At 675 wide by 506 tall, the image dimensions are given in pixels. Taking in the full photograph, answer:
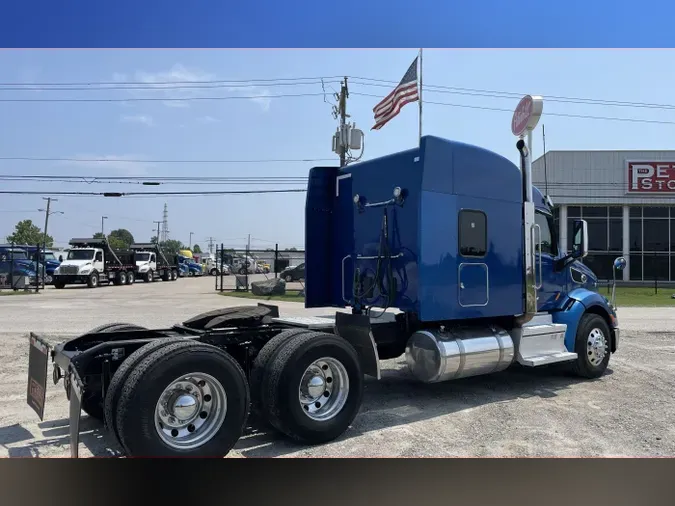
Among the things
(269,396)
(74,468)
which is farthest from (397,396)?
(74,468)

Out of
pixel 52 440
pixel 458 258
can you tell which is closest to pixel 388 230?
pixel 458 258

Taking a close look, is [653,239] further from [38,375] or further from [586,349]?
[38,375]

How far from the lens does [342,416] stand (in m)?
5.39

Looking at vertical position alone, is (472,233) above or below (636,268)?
above

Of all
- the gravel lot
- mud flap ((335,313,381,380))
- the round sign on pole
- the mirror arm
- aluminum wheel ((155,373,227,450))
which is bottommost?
the gravel lot

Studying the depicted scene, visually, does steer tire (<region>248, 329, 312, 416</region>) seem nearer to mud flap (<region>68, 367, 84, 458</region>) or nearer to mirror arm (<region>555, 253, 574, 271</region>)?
mud flap (<region>68, 367, 84, 458</region>)

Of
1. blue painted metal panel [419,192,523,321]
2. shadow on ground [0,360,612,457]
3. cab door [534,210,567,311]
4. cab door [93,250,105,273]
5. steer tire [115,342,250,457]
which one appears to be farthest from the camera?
cab door [93,250,105,273]

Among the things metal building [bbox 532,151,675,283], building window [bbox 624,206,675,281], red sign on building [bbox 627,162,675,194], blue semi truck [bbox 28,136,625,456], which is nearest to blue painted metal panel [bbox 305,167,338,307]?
blue semi truck [bbox 28,136,625,456]

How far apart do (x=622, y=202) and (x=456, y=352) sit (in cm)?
3139

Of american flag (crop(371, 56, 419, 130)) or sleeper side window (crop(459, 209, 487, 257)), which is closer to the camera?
sleeper side window (crop(459, 209, 487, 257))

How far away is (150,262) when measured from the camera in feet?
128

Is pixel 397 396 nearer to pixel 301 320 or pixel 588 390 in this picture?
pixel 301 320

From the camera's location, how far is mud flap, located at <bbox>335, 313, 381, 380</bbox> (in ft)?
19.7

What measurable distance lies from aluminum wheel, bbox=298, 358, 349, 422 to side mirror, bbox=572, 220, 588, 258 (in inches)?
167
